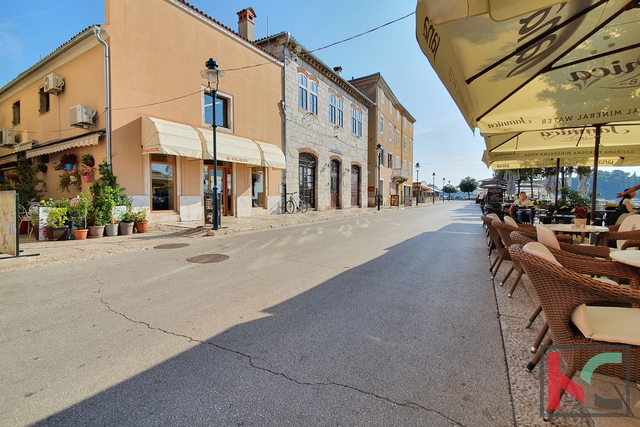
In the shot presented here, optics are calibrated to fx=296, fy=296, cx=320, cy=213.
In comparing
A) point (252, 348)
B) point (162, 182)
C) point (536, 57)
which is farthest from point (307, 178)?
point (252, 348)

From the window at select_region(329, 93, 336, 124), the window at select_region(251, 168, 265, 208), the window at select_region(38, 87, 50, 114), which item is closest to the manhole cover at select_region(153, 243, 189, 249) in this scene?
the window at select_region(251, 168, 265, 208)

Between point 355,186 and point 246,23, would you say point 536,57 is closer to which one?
point 246,23

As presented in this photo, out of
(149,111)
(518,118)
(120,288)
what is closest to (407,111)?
(149,111)

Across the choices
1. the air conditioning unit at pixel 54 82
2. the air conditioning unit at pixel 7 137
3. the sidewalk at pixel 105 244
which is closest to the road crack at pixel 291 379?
the sidewalk at pixel 105 244

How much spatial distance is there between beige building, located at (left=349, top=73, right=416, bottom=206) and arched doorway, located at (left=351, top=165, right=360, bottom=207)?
74.5 inches

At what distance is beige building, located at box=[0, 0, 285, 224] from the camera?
10023 millimetres

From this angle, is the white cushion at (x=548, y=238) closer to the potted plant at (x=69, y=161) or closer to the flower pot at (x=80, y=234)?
the flower pot at (x=80, y=234)

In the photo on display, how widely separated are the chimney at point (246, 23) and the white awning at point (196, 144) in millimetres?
6446

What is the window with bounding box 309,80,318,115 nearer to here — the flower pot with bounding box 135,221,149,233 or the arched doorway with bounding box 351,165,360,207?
the arched doorway with bounding box 351,165,360,207

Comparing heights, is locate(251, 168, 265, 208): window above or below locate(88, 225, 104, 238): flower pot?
above

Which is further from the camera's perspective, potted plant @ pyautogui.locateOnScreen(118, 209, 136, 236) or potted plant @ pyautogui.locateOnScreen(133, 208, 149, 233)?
potted plant @ pyautogui.locateOnScreen(133, 208, 149, 233)

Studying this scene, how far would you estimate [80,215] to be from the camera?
848 cm

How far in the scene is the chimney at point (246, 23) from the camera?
52.7ft

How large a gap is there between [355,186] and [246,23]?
48.5 feet
